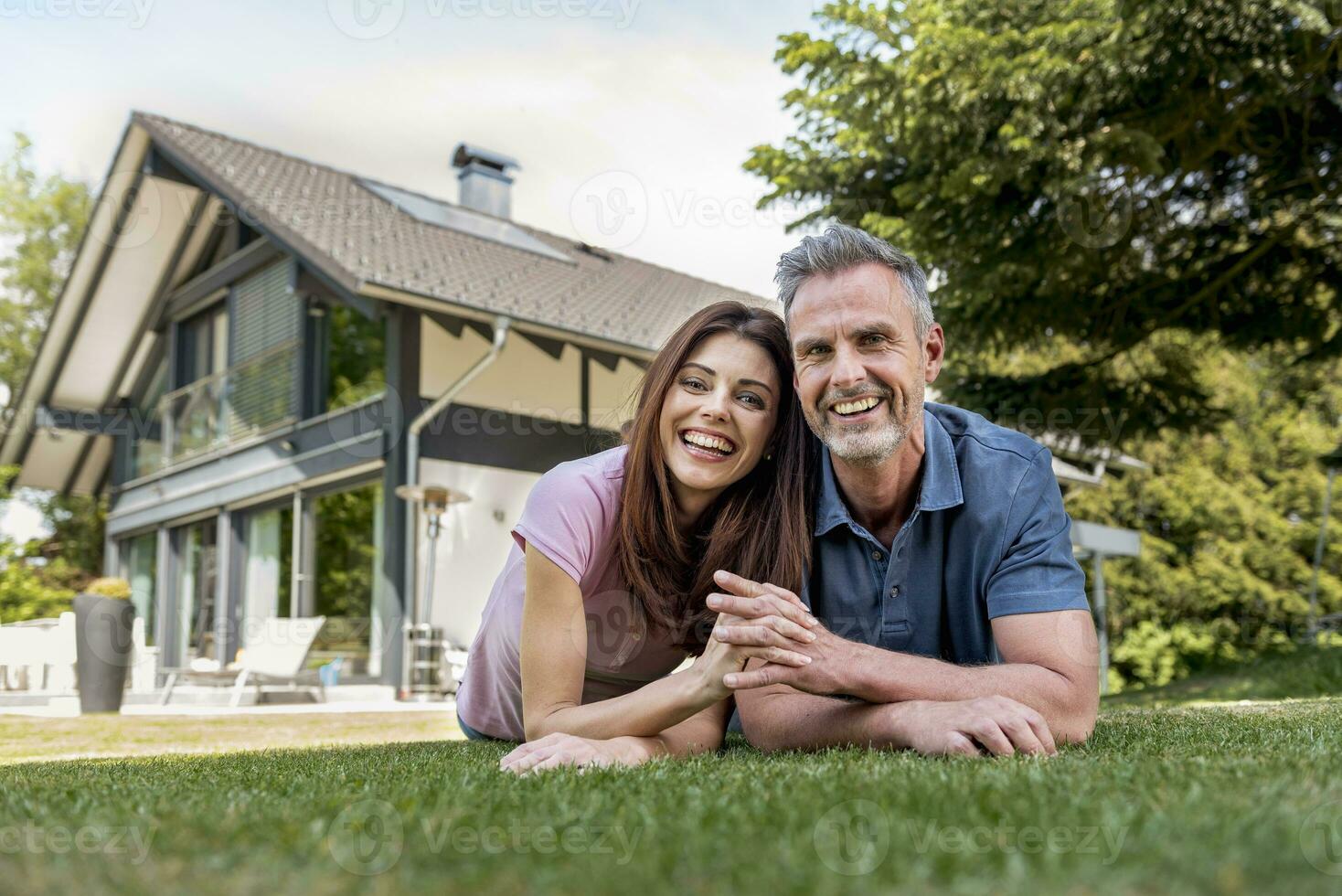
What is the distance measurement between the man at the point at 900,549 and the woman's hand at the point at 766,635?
28 mm

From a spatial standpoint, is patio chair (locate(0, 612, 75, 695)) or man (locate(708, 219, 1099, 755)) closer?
man (locate(708, 219, 1099, 755))

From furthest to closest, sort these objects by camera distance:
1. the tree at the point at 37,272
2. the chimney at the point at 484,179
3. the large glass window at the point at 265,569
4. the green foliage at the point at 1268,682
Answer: the tree at the point at 37,272 < the chimney at the point at 484,179 < the large glass window at the point at 265,569 < the green foliage at the point at 1268,682

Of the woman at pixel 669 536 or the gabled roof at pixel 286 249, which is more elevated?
the gabled roof at pixel 286 249

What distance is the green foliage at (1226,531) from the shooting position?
22281mm

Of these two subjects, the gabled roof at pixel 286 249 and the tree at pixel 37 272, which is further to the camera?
the tree at pixel 37 272

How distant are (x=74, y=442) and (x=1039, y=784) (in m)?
22.0

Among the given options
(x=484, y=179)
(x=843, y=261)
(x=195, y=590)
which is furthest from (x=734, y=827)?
(x=195, y=590)

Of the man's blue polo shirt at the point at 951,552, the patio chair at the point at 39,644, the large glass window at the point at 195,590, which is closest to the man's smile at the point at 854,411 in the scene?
the man's blue polo shirt at the point at 951,552

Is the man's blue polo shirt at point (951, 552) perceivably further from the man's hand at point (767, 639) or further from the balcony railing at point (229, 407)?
the balcony railing at point (229, 407)

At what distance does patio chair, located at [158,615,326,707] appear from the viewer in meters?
11.4

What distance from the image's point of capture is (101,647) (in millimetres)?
9711

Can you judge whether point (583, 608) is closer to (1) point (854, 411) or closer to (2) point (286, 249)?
(1) point (854, 411)

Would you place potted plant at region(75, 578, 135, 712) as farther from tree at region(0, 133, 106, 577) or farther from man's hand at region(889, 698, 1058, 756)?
tree at region(0, 133, 106, 577)

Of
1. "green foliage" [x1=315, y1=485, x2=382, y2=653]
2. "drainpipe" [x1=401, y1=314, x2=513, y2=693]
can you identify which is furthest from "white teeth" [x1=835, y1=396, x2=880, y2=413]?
"green foliage" [x1=315, y1=485, x2=382, y2=653]
